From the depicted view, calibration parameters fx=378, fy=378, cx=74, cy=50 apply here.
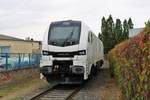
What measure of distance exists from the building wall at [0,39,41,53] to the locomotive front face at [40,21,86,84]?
1067 inches

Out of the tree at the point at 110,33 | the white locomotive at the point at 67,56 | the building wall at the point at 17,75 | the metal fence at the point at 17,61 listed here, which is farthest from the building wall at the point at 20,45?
the tree at the point at 110,33

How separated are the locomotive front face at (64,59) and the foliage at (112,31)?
62149 millimetres

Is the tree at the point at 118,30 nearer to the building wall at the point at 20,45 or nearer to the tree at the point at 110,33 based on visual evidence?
the tree at the point at 110,33

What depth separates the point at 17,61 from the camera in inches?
899

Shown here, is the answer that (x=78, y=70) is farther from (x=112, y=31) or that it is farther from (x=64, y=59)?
(x=112, y=31)

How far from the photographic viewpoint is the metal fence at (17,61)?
68.5ft

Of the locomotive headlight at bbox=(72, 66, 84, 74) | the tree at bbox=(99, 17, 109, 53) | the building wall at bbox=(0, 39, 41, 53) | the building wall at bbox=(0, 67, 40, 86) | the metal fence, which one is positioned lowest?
the building wall at bbox=(0, 67, 40, 86)

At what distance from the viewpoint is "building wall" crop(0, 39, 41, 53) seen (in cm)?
4563

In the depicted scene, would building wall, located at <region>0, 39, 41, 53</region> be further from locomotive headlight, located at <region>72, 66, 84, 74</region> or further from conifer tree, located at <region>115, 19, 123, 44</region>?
conifer tree, located at <region>115, 19, 123, 44</region>

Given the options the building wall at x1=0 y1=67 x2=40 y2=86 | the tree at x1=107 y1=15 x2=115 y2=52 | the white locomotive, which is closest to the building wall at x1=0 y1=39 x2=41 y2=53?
the building wall at x1=0 y1=67 x2=40 y2=86

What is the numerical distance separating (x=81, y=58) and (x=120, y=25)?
3064 inches

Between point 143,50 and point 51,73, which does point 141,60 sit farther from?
point 51,73

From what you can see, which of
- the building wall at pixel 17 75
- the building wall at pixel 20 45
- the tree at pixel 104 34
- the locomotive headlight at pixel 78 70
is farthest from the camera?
the tree at pixel 104 34

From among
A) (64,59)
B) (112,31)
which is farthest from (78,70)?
(112,31)
